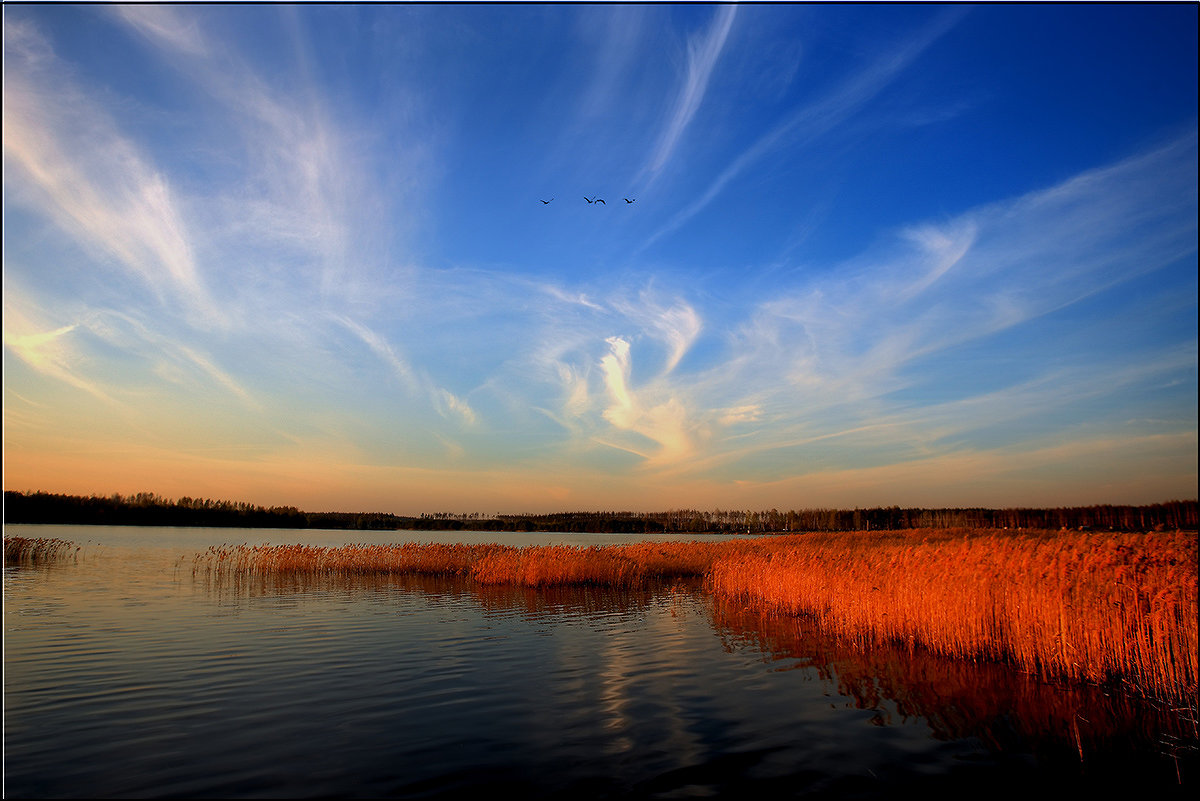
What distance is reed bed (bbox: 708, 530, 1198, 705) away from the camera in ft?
39.1

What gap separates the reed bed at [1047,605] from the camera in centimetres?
1193

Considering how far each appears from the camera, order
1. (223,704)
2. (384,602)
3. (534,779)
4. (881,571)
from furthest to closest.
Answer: (384,602)
(881,571)
(223,704)
(534,779)

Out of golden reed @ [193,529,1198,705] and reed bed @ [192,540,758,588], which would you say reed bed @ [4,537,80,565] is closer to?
reed bed @ [192,540,758,588]

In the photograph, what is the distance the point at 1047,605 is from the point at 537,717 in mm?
10541

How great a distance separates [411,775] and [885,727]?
732 centimetres

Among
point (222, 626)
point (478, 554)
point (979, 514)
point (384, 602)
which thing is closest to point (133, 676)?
point (222, 626)

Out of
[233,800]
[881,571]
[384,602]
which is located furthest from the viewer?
[384,602]

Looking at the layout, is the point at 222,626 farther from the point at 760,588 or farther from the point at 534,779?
the point at 760,588

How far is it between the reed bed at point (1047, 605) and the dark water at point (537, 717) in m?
0.75

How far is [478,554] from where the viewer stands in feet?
127

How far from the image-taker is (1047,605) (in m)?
13.5

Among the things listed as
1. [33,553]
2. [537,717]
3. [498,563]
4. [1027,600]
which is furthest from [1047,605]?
[33,553]

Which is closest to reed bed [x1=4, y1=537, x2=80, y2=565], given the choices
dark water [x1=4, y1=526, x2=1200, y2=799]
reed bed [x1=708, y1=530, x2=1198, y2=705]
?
dark water [x1=4, y1=526, x2=1200, y2=799]

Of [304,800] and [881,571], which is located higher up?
[881,571]
